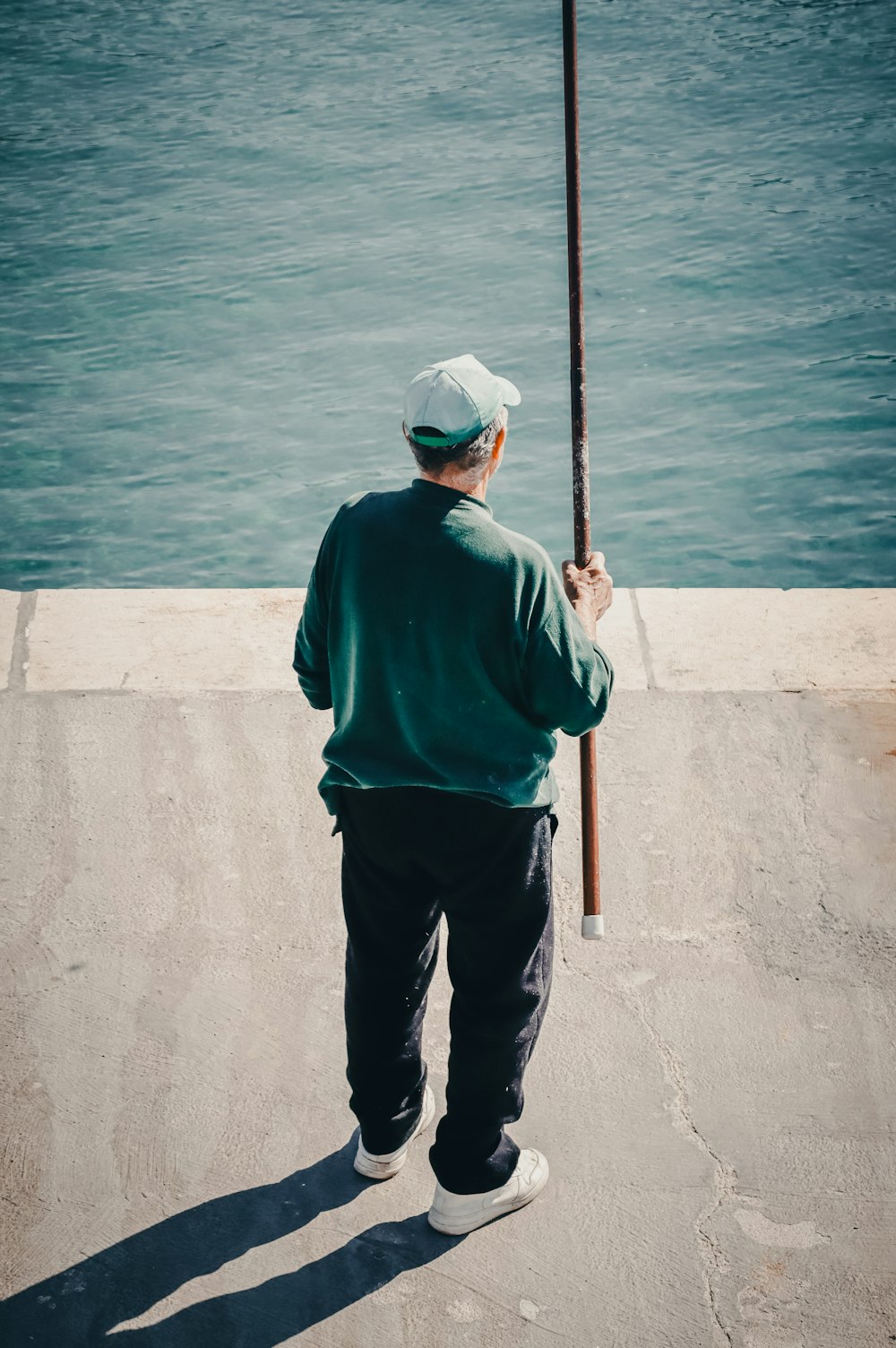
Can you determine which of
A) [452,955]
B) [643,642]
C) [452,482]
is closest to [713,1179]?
[452,955]

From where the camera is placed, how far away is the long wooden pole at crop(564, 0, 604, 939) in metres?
2.60

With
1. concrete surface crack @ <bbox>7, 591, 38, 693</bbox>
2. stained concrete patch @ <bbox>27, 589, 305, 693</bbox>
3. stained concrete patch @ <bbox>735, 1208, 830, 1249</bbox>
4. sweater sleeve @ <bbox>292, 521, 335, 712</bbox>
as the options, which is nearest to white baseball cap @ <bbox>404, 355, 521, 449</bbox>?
sweater sleeve @ <bbox>292, 521, 335, 712</bbox>

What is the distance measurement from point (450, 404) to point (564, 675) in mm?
519

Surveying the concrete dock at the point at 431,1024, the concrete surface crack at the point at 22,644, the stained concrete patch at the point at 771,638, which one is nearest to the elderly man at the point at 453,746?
the concrete dock at the point at 431,1024

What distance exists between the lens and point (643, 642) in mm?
4484

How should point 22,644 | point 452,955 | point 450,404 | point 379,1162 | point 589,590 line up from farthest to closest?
point 22,644 < point 379,1162 < point 589,590 < point 452,955 < point 450,404

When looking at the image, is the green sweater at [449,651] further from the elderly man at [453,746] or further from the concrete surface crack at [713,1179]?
the concrete surface crack at [713,1179]

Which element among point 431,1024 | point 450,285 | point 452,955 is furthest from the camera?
point 450,285

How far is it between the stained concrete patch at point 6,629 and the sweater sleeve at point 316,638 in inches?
83.2

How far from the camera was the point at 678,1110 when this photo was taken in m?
2.84

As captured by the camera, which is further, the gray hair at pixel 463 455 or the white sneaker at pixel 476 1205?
the white sneaker at pixel 476 1205

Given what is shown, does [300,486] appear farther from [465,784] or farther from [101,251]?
[465,784]

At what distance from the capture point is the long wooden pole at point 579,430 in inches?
102

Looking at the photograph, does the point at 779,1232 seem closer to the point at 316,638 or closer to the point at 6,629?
the point at 316,638
